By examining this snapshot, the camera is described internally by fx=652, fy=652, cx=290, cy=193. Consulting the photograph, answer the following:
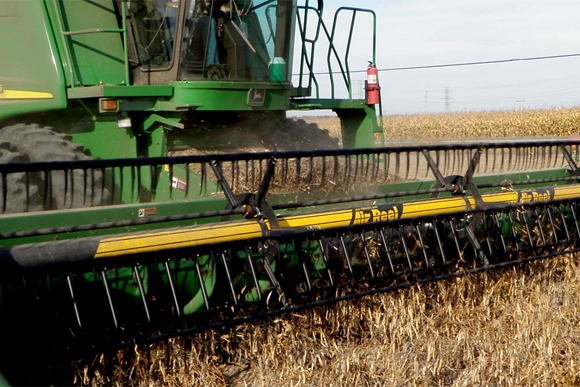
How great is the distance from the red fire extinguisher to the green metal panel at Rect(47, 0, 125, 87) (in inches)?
81.5

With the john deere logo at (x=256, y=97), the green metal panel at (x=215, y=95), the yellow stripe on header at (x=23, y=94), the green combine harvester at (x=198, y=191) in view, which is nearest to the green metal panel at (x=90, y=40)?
the green combine harvester at (x=198, y=191)

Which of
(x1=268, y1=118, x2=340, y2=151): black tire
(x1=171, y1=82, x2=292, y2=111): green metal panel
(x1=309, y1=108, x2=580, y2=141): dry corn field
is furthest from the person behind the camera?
(x1=309, y1=108, x2=580, y2=141): dry corn field

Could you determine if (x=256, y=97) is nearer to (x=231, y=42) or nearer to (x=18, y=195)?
(x=231, y=42)

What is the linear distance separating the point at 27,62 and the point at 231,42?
1446 mm

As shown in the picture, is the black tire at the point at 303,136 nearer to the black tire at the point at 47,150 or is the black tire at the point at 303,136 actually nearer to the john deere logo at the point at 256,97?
the john deere logo at the point at 256,97

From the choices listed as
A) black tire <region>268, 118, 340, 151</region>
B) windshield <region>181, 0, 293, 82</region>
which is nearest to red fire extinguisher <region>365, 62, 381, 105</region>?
black tire <region>268, 118, 340, 151</region>

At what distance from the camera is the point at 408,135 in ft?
79.3

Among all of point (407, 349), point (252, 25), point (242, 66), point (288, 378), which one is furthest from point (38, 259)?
point (252, 25)

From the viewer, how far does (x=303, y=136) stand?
5488mm

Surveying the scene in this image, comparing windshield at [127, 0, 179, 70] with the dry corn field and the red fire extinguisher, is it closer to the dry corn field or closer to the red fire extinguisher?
the red fire extinguisher

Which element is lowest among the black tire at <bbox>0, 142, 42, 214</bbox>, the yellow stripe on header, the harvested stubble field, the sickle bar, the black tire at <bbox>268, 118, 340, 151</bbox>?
the harvested stubble field

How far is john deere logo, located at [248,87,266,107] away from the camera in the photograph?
4613 millimetres

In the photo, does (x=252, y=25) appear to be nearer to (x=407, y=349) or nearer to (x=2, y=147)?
(x=2, y=147)

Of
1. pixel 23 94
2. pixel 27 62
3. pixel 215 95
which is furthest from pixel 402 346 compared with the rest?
pixel 27 62
